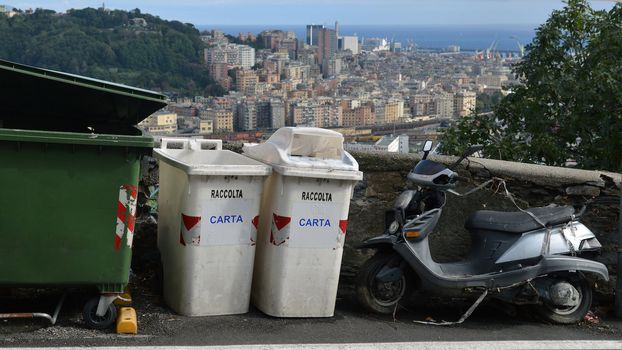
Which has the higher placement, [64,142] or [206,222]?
[64,142]

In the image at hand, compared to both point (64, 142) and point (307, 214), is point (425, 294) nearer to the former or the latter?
point (307, 214)

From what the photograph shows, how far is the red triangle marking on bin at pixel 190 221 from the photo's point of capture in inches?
177

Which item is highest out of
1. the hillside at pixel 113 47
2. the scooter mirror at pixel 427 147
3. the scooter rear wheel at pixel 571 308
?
the hillside at pixel 113 47

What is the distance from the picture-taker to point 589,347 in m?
4.41

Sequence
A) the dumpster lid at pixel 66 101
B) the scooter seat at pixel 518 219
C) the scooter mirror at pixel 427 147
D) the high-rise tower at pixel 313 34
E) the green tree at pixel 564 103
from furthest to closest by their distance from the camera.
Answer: the high-rise tower at pixel 313 34 → the green tree at pixel 564 103 → the scooter mirror at pixel 427 147 → the scooter seat at pixel 518 219 → the dumpster lid at pixel 66 101

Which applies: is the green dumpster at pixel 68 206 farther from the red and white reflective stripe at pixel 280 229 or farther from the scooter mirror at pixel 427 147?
the scooter mirror at pixel 427 147

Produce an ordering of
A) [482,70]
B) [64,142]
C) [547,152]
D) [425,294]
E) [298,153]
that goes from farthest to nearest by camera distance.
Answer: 1. [482,70]
2. [547,152]
3. [425,294]
4. [298,153]
5. [64,142]

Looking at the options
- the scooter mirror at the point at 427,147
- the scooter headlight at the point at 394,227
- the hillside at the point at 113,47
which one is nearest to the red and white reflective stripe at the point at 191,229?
the scooter headlight at the point at 394,227

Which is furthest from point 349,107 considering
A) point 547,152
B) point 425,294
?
point 425,294

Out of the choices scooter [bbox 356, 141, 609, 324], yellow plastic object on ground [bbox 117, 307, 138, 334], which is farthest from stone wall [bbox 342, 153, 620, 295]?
yellow plastic object on ground [bbox 117, 307, 138, 334]

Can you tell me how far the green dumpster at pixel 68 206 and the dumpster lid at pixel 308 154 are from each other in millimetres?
738

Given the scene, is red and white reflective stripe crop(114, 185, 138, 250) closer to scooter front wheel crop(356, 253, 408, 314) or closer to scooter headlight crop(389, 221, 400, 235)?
scooter front wheel crop(356, 253, 408, 314)

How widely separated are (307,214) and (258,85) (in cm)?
10951

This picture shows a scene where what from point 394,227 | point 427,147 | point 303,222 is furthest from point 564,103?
point 303,222
